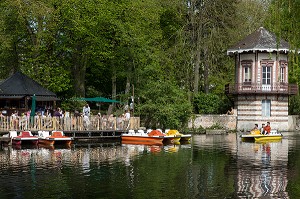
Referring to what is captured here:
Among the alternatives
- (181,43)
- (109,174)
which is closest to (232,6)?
(181,43)

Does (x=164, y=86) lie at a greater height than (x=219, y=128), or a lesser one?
greater

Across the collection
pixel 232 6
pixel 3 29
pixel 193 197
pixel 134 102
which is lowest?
pixel 193 197

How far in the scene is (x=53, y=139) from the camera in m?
39.3

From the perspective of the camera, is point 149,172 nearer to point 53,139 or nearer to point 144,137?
point 53,139

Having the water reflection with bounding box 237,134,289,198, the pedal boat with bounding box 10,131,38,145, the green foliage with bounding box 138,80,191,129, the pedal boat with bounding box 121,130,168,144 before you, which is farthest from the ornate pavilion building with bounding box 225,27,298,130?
the pedal boat with bounding box 10,131,38,145

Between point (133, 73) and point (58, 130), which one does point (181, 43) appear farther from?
point (58, 130)

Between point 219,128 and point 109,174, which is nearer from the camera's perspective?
point 109,174

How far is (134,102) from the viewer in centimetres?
5394

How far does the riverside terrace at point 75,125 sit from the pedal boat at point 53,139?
1839 millimetres

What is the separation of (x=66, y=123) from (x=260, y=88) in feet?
78.4

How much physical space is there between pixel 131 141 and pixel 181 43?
60.7ft

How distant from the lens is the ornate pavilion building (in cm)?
5838

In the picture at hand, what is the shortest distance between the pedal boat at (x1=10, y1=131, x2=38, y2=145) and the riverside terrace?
1.43 metres

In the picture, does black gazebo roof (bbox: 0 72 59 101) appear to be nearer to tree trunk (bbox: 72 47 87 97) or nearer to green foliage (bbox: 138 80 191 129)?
tree trunk (bbox: 72 47 87 97)
